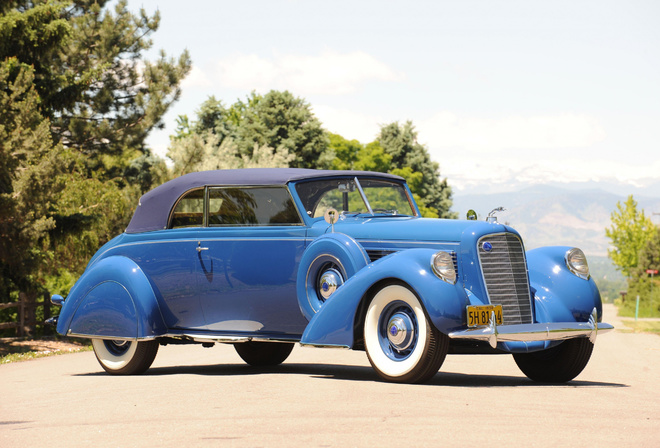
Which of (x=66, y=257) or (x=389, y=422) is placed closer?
(x=389, y=422)

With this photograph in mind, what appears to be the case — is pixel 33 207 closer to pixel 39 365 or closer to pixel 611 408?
pixel 39 365

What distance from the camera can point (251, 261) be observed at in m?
9.74

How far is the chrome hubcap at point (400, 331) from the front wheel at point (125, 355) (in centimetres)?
350

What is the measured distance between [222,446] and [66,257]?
24195 millimetres

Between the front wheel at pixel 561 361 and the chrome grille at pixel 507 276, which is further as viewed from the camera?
the front wheel at pixel 561 361

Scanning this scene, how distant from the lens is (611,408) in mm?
7219

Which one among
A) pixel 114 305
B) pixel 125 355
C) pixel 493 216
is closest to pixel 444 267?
pixel 493 216

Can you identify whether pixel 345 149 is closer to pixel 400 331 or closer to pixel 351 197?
pixel 351 197

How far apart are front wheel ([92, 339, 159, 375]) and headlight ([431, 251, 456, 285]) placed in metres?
4.05

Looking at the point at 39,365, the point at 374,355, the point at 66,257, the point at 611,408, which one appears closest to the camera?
the point at 611,408

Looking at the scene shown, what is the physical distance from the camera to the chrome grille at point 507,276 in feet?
28.4

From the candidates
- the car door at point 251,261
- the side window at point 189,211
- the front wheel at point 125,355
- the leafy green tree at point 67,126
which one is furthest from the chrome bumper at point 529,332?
the leafy green tree at point 67,126

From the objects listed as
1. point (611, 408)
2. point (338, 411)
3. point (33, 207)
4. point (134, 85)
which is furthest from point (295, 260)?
point (134, 85)

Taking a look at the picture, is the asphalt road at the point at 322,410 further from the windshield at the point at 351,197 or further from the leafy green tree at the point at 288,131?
the leafy green tree at the point at 288,131
